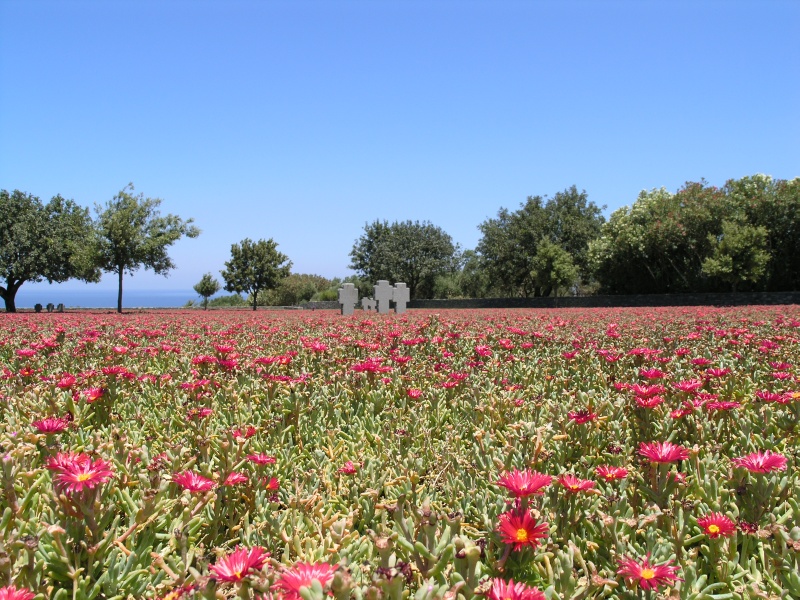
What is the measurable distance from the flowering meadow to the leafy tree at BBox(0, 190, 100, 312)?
124ft

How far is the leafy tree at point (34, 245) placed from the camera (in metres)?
38.2

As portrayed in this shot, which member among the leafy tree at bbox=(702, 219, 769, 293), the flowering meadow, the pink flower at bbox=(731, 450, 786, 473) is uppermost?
the leafy tree at bbox=(702, 219, 769, 293)

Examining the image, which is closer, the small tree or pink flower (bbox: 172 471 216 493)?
pink flower (bbox: 172 471 216 493)

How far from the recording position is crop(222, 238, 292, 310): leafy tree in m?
54.8

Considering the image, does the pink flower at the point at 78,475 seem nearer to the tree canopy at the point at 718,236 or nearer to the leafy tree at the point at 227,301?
the tree canopy at the point at 718,236

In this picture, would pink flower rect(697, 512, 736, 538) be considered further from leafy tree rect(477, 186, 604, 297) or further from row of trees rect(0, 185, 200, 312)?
leafy tree rect(477, 186, 604, 297)

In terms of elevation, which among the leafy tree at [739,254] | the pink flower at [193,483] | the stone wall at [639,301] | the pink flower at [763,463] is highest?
the leafy tree at [739,254]

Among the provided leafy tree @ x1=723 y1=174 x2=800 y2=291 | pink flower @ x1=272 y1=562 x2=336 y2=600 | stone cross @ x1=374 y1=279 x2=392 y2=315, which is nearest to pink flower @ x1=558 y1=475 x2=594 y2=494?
pink flower @ x1=272 y1=562 x2=336 y2=600

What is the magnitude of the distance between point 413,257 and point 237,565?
218 feet

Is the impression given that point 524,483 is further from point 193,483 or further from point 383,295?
point 383,295

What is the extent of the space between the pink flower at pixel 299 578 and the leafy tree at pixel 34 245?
40218 mm

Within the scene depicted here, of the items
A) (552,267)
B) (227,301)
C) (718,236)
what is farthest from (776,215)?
(227,301)

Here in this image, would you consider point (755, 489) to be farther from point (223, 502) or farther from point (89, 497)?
point (89, 497)

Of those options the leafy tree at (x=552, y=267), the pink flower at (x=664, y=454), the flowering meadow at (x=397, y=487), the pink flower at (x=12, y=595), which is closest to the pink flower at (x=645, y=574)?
the flowering meadow at (x=397, y=487)
